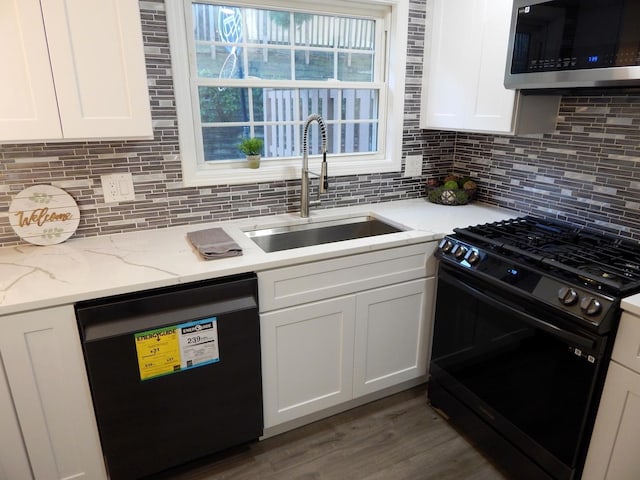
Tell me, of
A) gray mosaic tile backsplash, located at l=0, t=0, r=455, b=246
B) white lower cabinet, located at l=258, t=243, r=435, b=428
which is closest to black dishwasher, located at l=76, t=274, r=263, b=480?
white lower cabinet, located at l=258, t=243, r=435, b=428

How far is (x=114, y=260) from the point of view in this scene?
168 centimetres

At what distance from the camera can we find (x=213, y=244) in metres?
1.78

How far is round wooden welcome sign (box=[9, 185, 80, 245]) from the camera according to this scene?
5.91 feet

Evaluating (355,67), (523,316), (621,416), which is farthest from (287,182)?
(621,416)

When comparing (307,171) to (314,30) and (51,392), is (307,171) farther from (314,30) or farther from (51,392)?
(51,392)

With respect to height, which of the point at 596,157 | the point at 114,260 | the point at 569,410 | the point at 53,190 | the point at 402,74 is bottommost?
the point at 569,410

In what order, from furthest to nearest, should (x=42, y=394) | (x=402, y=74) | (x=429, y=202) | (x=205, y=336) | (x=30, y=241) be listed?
1. (x=429, y=202)
2. (x=402, y=74)
3. (x=30, y=241)
4. (x=205, y=336)
5. (x=42, y=394)

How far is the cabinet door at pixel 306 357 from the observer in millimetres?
1818

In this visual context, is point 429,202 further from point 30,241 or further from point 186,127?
point 30,241

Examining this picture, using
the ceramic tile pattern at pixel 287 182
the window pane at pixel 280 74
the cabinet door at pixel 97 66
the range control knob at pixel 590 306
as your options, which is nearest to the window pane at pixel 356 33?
the window pane at pixel 280 74

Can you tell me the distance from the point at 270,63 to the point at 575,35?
54.0 inches

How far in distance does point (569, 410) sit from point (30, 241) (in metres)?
2.21

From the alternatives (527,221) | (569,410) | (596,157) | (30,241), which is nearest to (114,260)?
(30,241)

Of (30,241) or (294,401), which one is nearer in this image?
(30,241)
